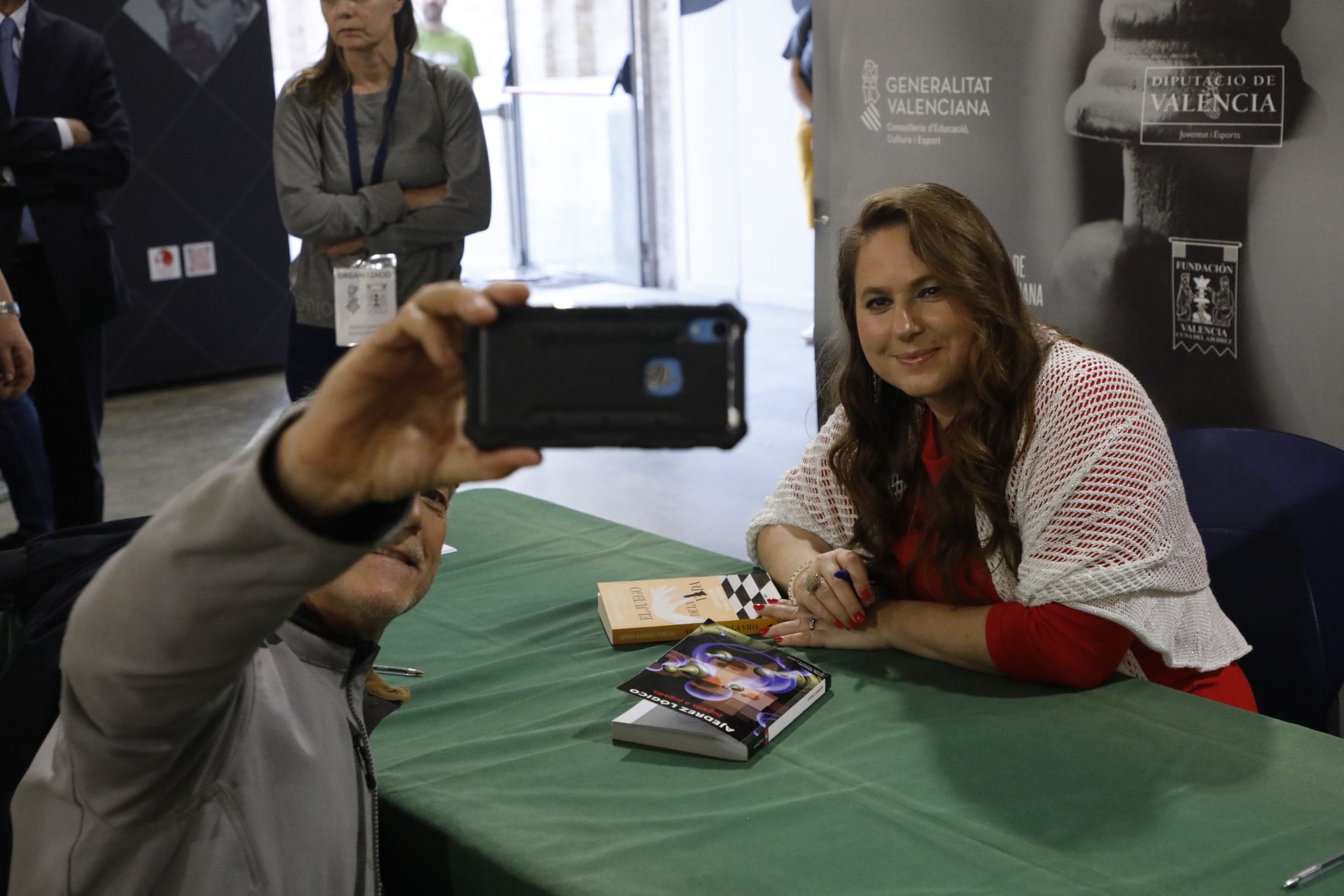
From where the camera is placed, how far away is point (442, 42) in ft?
27.6

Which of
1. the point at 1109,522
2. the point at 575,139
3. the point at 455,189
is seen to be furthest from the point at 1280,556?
the point at 575,139

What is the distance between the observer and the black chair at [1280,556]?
1.86 m

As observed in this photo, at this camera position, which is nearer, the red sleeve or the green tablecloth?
the green tablecloth

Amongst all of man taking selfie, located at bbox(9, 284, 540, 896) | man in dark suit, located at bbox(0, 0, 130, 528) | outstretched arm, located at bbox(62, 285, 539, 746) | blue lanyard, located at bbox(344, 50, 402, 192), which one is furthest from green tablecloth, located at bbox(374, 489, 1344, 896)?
man in dark suit, located at bbox(0, 0, 130, 528)

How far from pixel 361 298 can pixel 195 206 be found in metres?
3.81

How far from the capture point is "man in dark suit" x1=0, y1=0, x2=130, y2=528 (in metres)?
3.61

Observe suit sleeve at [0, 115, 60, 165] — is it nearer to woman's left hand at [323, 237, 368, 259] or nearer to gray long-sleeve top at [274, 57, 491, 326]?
gray long-sleeve top at [274, 57, 491, 326]

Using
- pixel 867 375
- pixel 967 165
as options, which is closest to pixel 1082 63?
pixel 967 165

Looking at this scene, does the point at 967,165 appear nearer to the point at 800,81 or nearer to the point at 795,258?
the point at 800,81

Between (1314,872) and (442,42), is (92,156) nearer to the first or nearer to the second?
(1314,872)

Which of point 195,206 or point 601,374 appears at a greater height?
point 195,206

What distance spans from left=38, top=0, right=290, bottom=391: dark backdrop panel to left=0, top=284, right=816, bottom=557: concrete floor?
0.21 meters

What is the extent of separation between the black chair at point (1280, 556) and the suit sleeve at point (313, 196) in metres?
2.10

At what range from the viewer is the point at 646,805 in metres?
1.36
